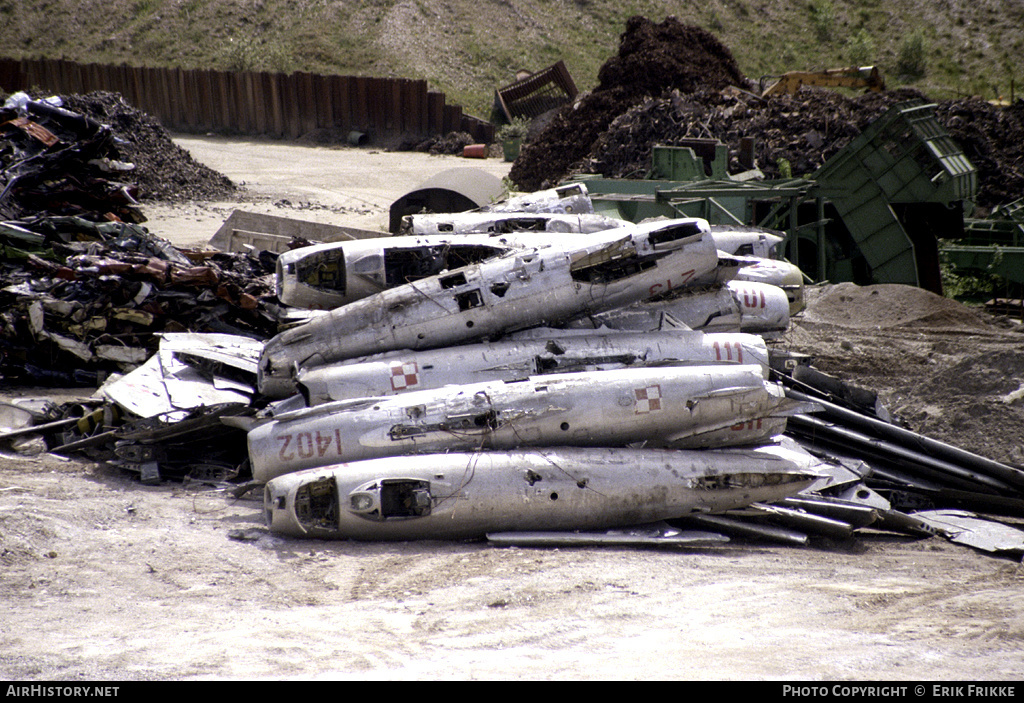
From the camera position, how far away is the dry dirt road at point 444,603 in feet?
18.4

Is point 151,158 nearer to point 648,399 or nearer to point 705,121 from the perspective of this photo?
point 705,121

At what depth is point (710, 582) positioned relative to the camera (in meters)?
7.55

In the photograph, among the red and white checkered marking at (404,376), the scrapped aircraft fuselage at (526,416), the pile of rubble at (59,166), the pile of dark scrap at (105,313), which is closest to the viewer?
the scrapped aircraft fuselage at (526,416)

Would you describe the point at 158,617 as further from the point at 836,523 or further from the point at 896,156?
the point at 896,156

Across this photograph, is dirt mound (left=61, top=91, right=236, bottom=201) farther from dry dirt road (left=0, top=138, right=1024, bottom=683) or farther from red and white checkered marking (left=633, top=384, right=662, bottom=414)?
red and white checkered marking (left=633, top=384, right=662, bottom=414)

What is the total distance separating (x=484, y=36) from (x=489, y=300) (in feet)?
160

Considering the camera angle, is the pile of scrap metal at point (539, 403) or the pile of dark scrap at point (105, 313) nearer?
the pile of scrap metal at point (539, 403)

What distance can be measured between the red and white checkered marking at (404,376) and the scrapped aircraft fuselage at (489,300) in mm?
642

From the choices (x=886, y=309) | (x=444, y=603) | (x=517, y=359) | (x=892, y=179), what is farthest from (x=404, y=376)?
(x=892, y=179)

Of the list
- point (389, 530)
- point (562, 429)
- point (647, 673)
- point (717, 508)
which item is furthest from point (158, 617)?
point (717, 508)

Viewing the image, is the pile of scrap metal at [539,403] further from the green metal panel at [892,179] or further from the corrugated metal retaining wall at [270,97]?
the corrugated metal retaining wall at [270,97]

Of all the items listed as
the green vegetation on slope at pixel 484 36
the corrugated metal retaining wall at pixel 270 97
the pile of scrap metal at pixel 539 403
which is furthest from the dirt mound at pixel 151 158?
the green vegetation on slope at pixel 484 36

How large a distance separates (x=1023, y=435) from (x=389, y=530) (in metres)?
9.70

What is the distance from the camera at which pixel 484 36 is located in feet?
179
